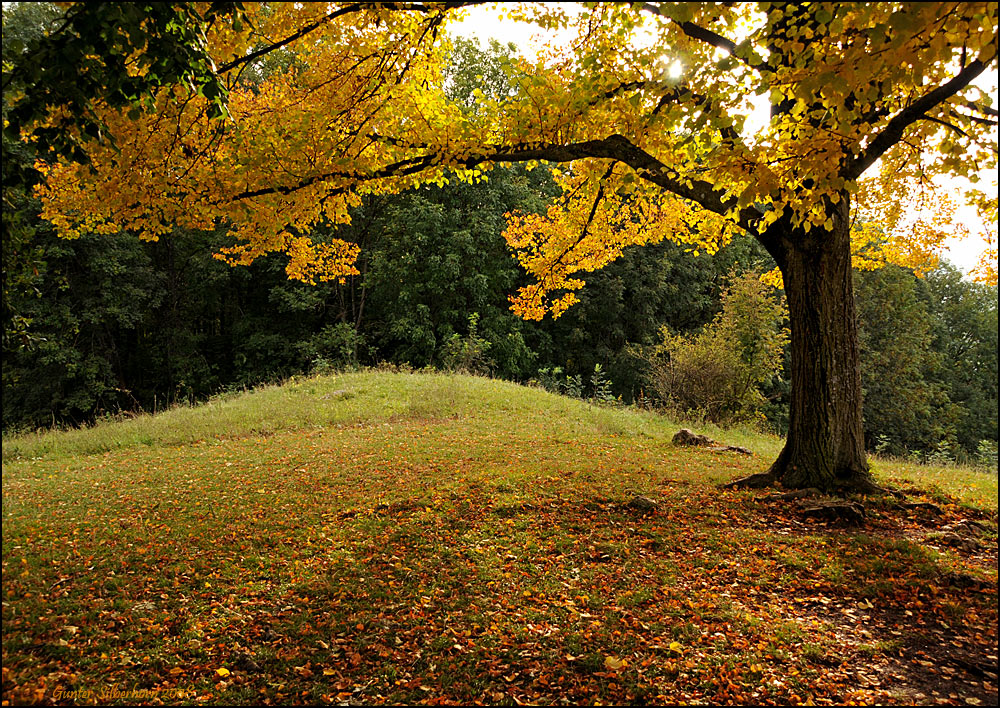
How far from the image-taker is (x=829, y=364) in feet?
21.1

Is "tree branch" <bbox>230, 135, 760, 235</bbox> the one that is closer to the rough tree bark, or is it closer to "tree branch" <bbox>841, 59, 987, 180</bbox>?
the rough tree bark

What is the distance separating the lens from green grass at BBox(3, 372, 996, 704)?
3.12 m

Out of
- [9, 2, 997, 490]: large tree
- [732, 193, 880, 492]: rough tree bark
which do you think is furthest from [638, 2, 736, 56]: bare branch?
[732, 193, 880, 492]: rough tree bark

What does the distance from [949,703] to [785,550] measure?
203 centimetres

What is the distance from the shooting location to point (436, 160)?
6.36 meters

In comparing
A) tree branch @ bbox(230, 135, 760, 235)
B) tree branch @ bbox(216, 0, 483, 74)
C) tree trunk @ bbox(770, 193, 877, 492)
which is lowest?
tree trunk @ bbox(770, 193, 877, 492)

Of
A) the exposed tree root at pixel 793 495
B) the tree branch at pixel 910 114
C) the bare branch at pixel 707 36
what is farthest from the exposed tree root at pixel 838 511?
the bare branch at pixel 707 36

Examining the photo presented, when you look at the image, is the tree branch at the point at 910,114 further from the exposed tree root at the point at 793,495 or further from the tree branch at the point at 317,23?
the tree branch at the point at 317,23

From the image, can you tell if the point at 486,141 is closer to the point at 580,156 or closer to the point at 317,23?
the point at 580,156

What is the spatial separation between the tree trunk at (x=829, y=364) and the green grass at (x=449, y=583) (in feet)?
2.70

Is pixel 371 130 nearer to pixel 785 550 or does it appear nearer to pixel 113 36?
A: pixel 113 36

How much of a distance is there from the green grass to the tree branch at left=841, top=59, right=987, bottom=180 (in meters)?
3.75

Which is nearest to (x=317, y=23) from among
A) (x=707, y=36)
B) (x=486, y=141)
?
(x=486, y=141)

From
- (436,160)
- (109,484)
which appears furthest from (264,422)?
(436,160)
